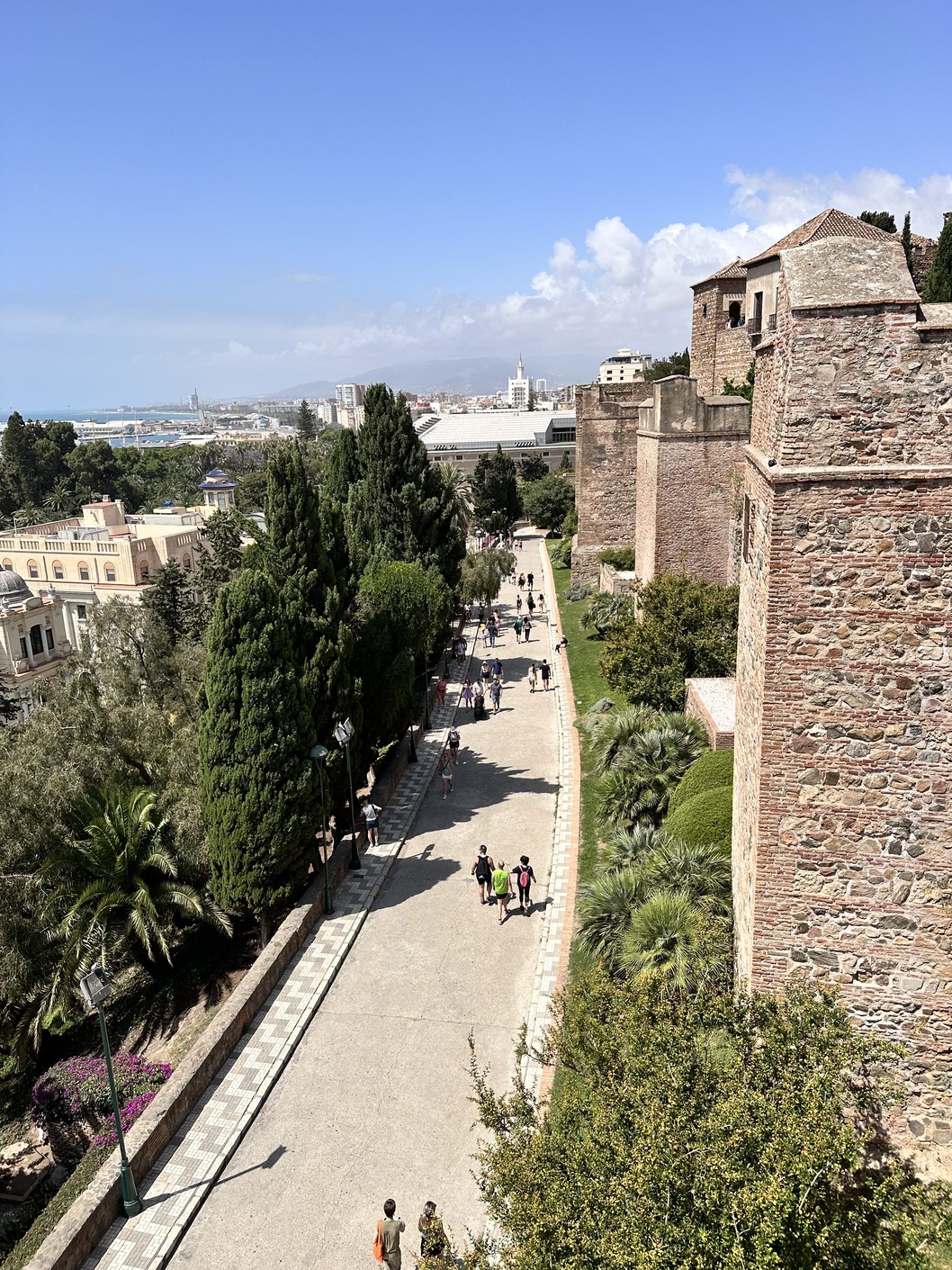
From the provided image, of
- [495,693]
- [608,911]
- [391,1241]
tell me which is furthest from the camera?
[495,693]

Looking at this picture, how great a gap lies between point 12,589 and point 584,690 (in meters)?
27.9

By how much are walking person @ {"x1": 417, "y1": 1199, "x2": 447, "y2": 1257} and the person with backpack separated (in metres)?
5.39

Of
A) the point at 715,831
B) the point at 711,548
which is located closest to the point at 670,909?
the point at 715,831

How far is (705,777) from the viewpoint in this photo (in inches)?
429

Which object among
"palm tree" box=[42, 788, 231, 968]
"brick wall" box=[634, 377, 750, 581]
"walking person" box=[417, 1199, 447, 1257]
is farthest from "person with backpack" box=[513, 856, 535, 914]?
"brick wall" box=[634, 377, 750, 581]

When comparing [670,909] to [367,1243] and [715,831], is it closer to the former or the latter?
[715,831]

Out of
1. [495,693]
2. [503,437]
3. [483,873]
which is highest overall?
[503,437]

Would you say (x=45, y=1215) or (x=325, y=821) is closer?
(x=45, y=1215)

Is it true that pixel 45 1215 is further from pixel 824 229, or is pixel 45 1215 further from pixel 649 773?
pixel 824 229

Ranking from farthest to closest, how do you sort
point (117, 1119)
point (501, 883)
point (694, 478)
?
point (694, 478) → point (501, 883) → point (117, 1119)

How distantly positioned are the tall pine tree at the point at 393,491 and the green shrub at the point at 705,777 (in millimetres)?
13923

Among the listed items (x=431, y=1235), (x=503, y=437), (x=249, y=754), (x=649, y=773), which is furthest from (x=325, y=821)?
A: (x=503, y=437)

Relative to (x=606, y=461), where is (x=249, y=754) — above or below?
below

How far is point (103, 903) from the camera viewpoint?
1177cm
